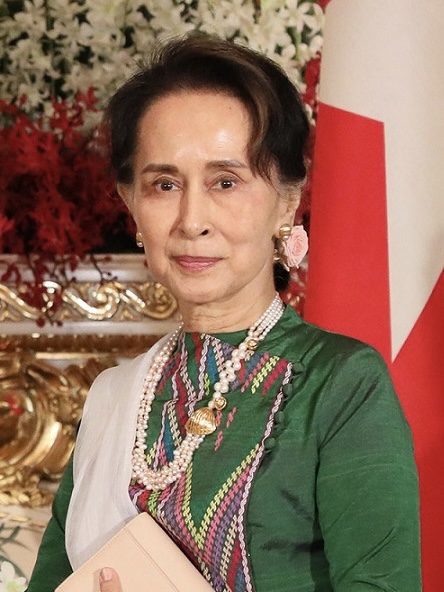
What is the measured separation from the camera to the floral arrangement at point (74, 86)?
1839 mm

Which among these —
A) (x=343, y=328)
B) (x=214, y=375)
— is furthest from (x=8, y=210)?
(x=214, y=375)

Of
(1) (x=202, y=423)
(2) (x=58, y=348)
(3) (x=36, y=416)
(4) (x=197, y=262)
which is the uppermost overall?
(4) (x=197, y=262)

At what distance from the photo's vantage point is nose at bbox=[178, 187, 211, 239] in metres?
1.10

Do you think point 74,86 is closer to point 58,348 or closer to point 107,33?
point 107,33

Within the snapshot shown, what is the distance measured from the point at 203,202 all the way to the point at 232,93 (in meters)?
0.12

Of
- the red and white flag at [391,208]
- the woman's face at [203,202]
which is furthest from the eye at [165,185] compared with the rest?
the red and white flag at [391,208]

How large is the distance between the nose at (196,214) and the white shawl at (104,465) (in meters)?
0.23

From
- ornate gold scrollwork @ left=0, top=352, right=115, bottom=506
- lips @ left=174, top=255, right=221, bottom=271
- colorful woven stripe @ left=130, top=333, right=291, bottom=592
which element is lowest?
ornate gold scrollwork @ left=0, top=352, right=115, bottom=506

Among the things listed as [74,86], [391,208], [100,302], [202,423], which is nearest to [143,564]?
[202,423]

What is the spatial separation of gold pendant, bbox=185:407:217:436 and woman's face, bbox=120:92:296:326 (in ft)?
0.40

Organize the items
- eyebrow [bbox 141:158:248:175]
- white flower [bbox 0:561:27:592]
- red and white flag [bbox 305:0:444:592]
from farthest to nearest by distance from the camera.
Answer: white flower [bbox 0:561:27:592] → red and white flag [bbox 305:0:444:592] → eyebrow [bbox 141:158:248:175]

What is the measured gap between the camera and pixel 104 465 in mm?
1201

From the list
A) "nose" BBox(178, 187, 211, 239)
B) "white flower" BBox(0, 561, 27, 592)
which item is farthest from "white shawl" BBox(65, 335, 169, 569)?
"white flower" BBox(0, 561, 27, 592)

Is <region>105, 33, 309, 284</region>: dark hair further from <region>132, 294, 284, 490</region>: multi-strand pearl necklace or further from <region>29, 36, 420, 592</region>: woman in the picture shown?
<region>132, 294, 284, 490</region>: multi-strand pearl necklace
